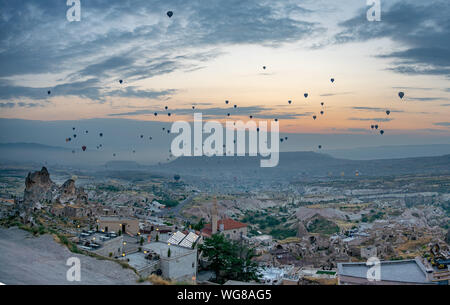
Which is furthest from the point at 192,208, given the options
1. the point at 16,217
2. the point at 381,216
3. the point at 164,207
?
the point at 16,217

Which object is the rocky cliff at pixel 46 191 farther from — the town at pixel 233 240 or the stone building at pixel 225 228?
the stone building at pixel 225 228

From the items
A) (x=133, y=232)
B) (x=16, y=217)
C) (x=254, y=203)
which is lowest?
(x=254, y=203)

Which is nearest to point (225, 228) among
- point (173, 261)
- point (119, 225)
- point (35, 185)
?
point (119, 225)

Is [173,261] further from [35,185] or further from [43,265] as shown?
[35,185]

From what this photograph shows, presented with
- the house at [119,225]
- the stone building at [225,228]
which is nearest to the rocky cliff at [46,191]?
the house at [119,225]

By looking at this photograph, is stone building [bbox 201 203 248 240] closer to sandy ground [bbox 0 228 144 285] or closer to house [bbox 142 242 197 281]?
house [bbox 142 242 197 281]

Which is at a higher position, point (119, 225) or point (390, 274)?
point (390, 274)

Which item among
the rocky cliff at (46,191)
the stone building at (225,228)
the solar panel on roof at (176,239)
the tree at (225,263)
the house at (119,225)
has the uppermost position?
the rocky cliff at (46,191)
